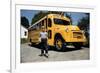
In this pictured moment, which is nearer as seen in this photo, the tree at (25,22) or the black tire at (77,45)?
the tree at (25,22)

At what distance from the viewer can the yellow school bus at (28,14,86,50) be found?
169cm

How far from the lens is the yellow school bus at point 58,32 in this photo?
1.69 m

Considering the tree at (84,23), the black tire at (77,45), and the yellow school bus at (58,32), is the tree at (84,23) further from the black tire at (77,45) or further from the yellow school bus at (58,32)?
the black tire at (77,45)

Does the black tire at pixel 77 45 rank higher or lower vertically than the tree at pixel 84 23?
lower

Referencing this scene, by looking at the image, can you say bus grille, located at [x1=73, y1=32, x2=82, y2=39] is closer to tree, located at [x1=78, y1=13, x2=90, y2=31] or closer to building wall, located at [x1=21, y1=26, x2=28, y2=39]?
tree, located at [x1=78, y1=13, x2=90, y2=31]

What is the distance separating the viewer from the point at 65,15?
1775 millimetres

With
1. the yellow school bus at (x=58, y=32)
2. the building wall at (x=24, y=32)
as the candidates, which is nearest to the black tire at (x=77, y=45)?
the yellow school bus at (x=58, y=32)

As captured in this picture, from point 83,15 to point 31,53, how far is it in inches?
24.5

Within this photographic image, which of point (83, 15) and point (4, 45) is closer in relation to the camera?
point (4, 45)

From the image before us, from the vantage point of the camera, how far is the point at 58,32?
1.77 metres

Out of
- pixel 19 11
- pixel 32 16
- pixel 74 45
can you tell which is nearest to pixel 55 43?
pixel 74 45

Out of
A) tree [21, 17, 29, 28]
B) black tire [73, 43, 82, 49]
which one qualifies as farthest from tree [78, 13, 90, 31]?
tree [21, 17, 29, 28]

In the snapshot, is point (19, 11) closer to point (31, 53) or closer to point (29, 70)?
point (31, 53)

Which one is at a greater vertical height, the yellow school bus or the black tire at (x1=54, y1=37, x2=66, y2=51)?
the yellow school bus
